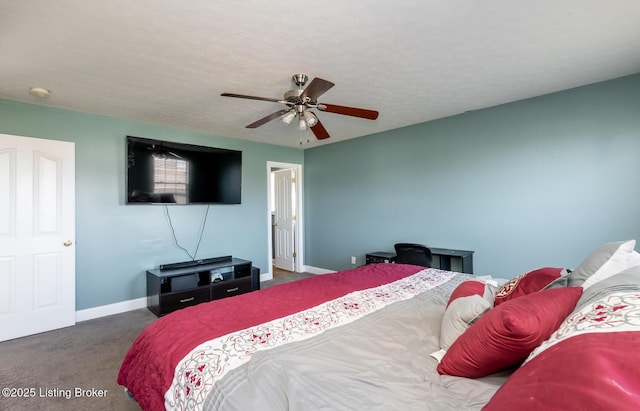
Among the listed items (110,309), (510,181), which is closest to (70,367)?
(110,309)

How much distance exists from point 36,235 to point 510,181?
5.33m

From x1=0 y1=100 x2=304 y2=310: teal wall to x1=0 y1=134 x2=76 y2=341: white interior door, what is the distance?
0.18 metres

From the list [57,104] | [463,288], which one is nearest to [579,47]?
[463,288]

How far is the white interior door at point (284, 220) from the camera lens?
5.86 meters

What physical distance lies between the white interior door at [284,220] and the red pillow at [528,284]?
4575 millimetres

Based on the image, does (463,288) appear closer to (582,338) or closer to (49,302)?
(582,338)

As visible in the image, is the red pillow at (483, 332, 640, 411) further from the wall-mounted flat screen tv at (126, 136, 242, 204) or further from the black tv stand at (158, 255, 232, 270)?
the wall-mounted flat screen tv at (126, 136, 242, 204)

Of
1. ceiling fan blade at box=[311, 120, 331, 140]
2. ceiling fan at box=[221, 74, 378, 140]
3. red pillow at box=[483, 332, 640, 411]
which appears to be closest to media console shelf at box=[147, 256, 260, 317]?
ceiling fan blade at box=[311, 120, 331, 140]

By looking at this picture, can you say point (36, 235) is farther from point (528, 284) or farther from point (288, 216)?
point (528, 284)

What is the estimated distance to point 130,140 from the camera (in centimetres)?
365

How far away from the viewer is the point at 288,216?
19.5 feet

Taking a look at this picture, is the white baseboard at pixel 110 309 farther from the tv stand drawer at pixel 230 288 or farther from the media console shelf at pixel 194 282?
the tv stand drawer at pixel 230 288

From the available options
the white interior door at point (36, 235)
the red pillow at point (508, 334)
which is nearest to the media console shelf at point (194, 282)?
the white interior door at point (36, 235)

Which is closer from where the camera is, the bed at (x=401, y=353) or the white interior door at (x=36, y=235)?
the bed at (x=401, y=353)
